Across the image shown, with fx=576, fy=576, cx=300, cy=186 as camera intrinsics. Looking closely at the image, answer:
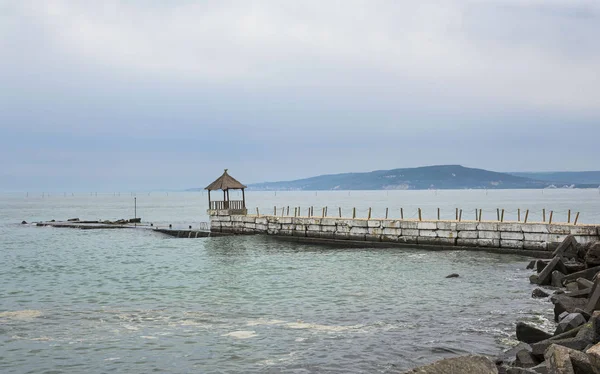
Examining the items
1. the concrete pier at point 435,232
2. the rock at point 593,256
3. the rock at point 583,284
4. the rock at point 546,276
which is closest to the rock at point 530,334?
the rock at point 583,284

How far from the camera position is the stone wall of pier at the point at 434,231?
3088 cm

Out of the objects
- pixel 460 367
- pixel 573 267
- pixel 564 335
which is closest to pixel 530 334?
pixel 564 335

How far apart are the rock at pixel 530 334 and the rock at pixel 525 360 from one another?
193cm

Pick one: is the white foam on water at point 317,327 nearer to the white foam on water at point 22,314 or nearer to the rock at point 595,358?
the rock at point 595,358

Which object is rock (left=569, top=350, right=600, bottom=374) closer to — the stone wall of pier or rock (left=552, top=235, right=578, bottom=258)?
rock (left=552, top=235, right=578, bottom=258)

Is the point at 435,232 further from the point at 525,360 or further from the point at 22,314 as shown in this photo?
the point at 525,360

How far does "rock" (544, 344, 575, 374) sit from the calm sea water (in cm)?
388

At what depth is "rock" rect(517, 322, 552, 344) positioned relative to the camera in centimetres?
1247

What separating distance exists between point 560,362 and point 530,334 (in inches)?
182

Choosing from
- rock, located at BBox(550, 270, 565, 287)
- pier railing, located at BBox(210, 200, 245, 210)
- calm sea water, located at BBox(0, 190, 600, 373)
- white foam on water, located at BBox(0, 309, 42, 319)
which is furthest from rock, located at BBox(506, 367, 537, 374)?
pier railing, located at BBox(210, 200, 245, 210)

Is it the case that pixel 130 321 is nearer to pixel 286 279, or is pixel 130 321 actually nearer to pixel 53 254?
pixel 286 279

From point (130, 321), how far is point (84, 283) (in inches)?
372

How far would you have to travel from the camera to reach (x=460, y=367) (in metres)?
8.30

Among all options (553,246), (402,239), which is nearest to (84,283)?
(402,239)
